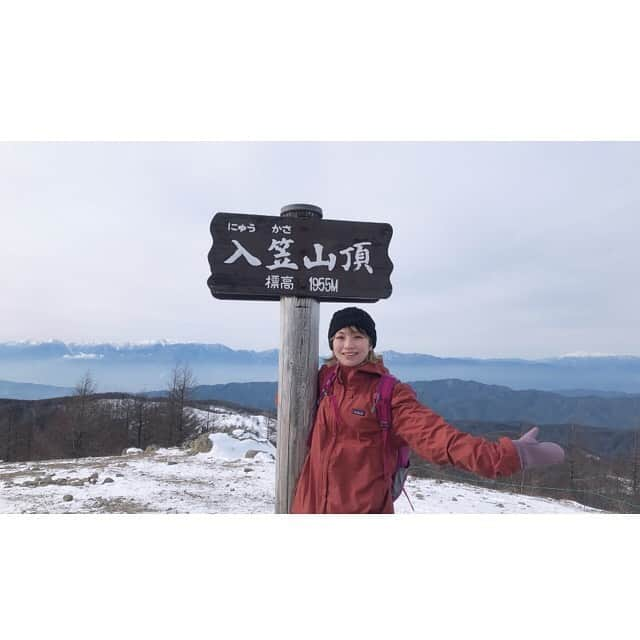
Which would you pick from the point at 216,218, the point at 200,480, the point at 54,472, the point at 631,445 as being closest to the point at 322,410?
the point at 216,218

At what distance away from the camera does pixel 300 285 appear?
238 cm

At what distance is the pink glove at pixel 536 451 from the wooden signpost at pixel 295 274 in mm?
1087

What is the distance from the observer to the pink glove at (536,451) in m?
1.74

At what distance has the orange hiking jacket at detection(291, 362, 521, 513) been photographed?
2002 mm

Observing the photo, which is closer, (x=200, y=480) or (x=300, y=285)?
(x=300, y=285)

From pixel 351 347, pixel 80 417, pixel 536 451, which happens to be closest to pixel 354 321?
pixel 351 347

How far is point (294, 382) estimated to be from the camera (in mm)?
2377

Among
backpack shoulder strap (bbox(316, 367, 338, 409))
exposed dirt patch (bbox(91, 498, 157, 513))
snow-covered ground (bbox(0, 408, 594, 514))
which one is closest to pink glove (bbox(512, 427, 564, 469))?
backpack shoulder strap (bbox(316, 367, 338, 409))

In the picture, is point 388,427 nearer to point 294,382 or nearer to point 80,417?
point 294,382

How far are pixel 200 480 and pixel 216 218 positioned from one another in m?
6.28

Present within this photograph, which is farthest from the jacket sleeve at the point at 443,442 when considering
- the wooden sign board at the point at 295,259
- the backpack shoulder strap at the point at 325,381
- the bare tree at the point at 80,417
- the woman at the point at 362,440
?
the bare tree at the point at 80,417

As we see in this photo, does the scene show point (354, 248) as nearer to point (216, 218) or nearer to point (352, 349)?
point (352, 349)

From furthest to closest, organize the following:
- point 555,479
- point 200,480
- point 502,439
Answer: point 555,479
point 200,480
point 502,439

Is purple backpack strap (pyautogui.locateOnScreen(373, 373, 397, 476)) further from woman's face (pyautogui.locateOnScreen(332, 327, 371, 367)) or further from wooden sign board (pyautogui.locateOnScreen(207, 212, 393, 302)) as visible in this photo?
wooden sign board (pyautogui.locateOnScreen(207, 212, 393, 302))
